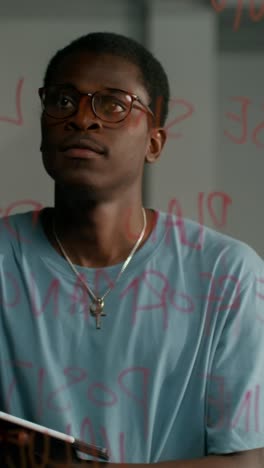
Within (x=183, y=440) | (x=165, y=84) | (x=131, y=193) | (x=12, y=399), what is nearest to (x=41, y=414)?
(x=12, y=399)

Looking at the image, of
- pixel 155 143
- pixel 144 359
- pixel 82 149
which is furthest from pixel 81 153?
pixel 144 359

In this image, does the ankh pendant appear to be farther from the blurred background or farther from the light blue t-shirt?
the blurred background

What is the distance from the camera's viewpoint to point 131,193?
3.08 ft

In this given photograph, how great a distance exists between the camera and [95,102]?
0.86m

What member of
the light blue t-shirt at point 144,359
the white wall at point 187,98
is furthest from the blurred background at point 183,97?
the light blue t-shirt at point 144,359

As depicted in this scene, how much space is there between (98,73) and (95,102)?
0.04m

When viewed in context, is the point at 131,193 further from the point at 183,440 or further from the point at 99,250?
the point at 183,440

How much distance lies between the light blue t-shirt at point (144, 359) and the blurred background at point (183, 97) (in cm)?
11

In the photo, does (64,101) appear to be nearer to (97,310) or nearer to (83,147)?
(83,147)

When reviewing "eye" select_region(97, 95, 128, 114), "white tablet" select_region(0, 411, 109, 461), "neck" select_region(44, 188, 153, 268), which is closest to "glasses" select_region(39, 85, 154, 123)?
"eye" select_region(97, 95, 128, 114)

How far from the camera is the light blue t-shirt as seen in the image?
86cm

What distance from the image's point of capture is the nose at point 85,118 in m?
0.86

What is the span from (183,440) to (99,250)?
26 cm

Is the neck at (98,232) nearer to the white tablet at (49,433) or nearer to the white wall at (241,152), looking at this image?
the white wall at (241,152)
